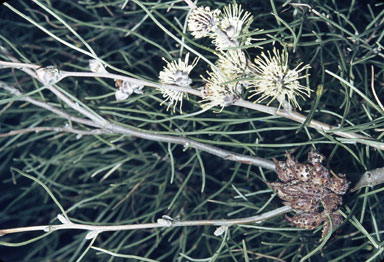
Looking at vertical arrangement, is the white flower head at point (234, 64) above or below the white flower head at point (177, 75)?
above

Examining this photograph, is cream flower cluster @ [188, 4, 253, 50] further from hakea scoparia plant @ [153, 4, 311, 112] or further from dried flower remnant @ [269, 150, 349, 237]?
dried flower remnant @ [269, 150, 349, 237]

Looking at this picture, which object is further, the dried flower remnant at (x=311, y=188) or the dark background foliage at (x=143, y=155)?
the dark background foliage at (x=143, y=155)

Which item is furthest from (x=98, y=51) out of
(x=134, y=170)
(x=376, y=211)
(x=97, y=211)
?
(x=376, y=211)

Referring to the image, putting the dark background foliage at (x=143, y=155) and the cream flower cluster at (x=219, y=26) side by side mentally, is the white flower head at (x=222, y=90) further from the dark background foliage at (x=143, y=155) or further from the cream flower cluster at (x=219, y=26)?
the dark background foliage at (x=143, y=155)

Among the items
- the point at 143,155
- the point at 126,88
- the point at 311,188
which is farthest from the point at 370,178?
the point at 143,155

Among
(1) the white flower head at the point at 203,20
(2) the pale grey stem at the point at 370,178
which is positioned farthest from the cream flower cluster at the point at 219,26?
(2) the pale grey stem at the point at 370,178

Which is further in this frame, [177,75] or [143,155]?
[143,155]

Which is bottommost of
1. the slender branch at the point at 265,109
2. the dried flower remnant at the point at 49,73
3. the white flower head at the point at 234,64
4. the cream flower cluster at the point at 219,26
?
the slender branch at the point at 265,109

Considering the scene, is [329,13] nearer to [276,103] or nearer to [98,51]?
[276,103]

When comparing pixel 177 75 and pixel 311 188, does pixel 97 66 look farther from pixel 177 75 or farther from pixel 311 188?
pixel 311 188
